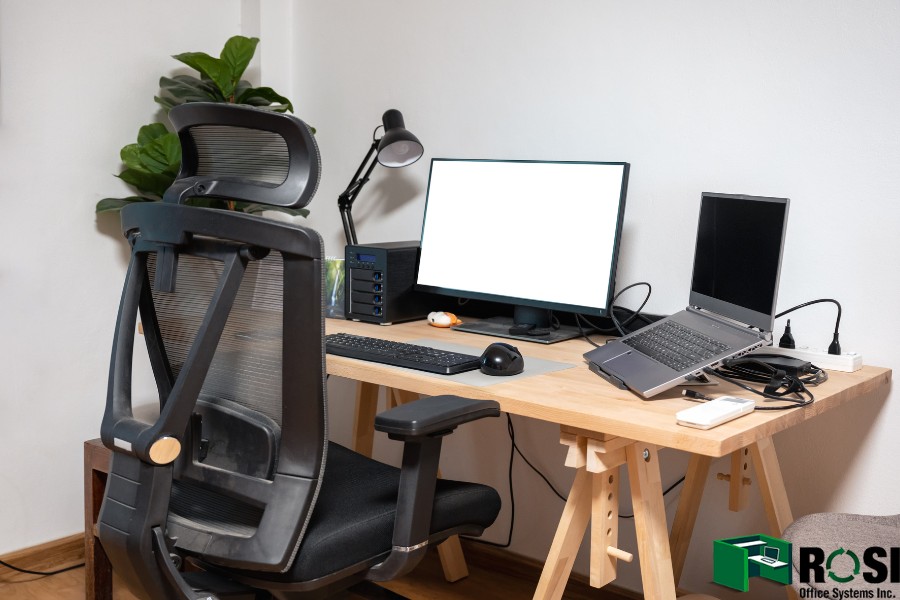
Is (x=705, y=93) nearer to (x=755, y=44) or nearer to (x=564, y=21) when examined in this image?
(x=755, y=44)

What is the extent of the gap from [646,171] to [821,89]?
0.45 metres

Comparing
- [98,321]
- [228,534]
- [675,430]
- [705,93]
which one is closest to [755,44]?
[705,93]

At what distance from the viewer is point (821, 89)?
193cm

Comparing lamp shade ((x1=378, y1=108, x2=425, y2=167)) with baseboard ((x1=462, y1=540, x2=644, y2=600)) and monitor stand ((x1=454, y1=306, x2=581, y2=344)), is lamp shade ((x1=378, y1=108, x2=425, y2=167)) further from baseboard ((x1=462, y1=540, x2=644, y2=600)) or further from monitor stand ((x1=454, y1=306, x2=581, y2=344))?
baseboard ((x1=462, y1=540, x2=644, y2=600))

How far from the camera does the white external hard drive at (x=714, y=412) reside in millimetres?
1377

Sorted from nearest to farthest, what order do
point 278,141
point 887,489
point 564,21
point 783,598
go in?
point 278,141
point 887,489
point 783,598
point 564,21

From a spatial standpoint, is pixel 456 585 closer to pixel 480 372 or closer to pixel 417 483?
pixel 480 372

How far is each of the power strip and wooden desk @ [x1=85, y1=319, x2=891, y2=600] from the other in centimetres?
3

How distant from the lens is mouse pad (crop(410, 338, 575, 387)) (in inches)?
66.9

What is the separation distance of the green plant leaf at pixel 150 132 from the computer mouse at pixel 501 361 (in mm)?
1342

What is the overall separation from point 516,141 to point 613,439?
3.82 feet

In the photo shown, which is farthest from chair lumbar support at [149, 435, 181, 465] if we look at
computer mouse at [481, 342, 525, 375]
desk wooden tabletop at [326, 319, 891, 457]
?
computer mouse at [481, 342, 525, 375]

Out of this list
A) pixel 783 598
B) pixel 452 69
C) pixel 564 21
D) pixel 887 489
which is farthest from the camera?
pixel 452 69

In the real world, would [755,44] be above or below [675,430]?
above
